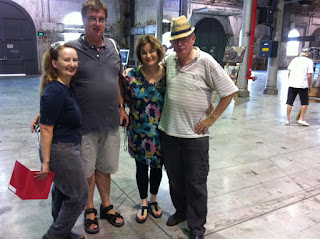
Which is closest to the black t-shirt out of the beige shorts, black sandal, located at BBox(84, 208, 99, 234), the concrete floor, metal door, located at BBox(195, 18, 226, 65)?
the beige shorts

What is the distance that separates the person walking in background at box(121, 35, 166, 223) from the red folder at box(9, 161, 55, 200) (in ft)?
2.44

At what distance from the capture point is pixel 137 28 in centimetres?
1625

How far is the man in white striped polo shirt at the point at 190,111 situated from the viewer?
78.0 inches

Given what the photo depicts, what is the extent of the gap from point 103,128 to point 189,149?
2.16 ft

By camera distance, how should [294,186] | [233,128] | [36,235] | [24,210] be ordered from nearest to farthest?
[36,235] → [24,210] → [294,186] → [233,128]

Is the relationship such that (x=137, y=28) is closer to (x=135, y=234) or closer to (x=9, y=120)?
(x=9, y=120)

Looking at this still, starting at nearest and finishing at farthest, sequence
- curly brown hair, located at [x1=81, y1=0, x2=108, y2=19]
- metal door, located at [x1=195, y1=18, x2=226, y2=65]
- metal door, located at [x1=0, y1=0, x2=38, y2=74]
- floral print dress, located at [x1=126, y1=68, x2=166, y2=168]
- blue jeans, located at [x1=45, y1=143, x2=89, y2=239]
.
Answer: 1. blue jeans, located at [x1=45, y1=143, x2=89, y2=239]
2. curly brown hair, located at [x1=81, y1=0, x2=108, y2=19]
3. floral print dress, located at [x1=126, y1=68, x2=166, y2=168]
4. metal door, located at [x1=0, y1=0, x2=38, y2=74]
5. metal door, located at [x1=195, y1=18, x2=226, y2=65]

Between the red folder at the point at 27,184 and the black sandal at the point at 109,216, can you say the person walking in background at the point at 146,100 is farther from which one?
the red folder at the point at 27,184

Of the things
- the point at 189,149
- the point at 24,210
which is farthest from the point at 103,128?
the point at 24,210

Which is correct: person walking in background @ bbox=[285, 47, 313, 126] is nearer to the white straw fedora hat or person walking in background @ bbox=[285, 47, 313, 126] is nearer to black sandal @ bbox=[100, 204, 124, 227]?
the white straw fedora hat

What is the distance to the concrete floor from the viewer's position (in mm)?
2330

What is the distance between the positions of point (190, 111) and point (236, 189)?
4.66 feet

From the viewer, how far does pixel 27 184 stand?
5.77ft

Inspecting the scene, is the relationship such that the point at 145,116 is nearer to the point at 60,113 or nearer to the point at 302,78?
the point at 60,113
